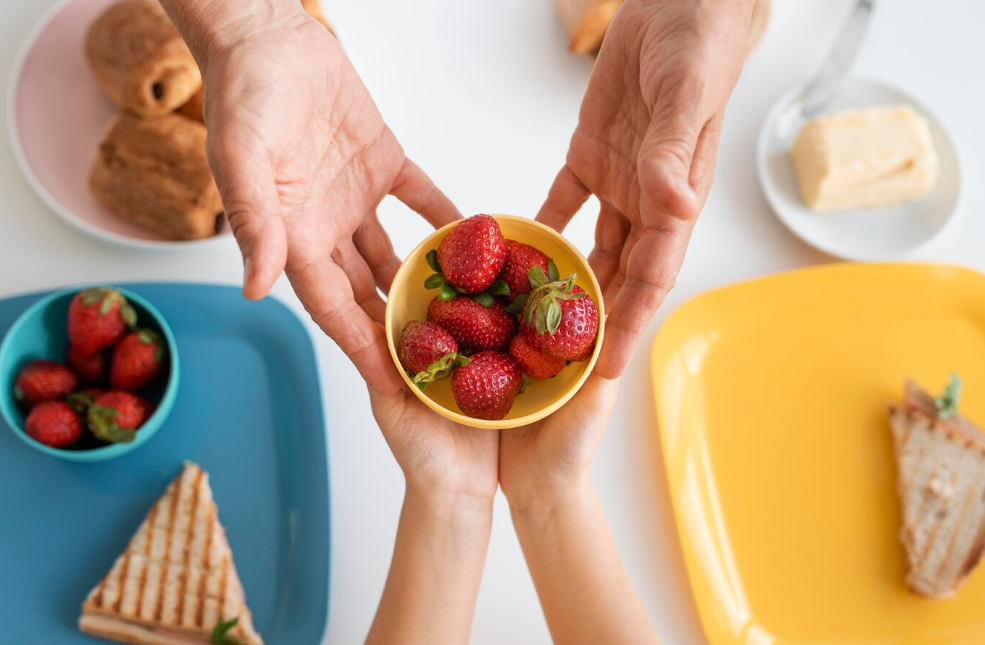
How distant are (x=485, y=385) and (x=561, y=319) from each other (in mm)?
136

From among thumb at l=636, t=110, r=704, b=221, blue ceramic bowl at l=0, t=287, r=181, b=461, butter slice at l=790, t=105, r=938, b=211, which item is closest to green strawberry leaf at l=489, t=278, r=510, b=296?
thumb at l=636, t=110, r=704, b=221

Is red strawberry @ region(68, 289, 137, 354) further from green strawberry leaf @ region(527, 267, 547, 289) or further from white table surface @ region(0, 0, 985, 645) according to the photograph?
green strawberry leaf @ region(527, 267, 547, 289)

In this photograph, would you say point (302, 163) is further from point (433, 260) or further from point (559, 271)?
point (559, 271)

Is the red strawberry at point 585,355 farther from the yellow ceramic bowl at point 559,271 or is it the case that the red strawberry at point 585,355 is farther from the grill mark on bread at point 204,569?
the grill mark on bread at point 204,569

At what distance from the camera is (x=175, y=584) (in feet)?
4.35

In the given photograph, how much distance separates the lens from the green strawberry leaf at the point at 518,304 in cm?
109

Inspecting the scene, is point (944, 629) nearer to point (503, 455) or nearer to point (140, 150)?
point (503, 455)

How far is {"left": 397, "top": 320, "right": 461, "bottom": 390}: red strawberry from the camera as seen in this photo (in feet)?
3.28

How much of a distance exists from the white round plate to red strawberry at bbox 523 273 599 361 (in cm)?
80

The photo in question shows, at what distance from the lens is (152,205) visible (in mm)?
1410

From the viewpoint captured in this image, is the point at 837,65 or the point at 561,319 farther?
the point at 837,65

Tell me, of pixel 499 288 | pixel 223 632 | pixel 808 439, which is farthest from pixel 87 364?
pixel 808 439

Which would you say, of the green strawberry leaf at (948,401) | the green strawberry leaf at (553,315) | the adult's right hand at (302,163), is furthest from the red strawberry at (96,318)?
the green strawberry leaf at (948,401)

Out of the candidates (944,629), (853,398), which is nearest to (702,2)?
(853,398)
